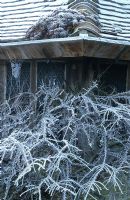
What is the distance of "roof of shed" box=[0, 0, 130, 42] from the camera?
6750mm

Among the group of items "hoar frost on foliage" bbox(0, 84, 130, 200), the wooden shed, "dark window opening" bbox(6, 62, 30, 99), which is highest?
the wooden shed

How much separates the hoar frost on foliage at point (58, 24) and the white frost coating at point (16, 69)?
83cm

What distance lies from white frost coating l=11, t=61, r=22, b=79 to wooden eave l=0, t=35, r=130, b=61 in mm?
291

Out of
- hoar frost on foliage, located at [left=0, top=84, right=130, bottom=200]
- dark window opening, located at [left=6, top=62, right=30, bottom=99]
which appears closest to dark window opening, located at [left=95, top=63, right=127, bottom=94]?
hoar frost on foliage, located at [left=0, top=84, right=130, bottom=200]

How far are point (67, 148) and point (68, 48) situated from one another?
1.52 meters

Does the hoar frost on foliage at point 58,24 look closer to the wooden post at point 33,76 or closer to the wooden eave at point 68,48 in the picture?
the wooden eave at point 68,48

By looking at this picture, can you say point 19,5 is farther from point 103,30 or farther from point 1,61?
point 103,30

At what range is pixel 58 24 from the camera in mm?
6297

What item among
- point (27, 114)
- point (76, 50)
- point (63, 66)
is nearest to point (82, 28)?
point (76, 50)

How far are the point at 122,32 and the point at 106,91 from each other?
1.02m

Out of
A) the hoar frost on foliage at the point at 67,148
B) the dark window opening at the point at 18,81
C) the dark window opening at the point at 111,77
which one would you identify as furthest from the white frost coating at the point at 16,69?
the dark window opening at the point at 111,77

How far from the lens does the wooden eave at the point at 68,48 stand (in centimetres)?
573

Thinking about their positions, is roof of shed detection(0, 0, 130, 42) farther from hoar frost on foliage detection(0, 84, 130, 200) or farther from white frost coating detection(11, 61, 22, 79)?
hoar frost on foliage detection(0, 84, 130, 200)

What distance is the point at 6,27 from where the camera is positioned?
24.6 feet
